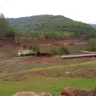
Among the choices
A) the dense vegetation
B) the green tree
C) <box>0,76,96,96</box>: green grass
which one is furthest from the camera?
the dense vegetation

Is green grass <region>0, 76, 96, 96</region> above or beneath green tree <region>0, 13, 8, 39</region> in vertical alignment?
beneath

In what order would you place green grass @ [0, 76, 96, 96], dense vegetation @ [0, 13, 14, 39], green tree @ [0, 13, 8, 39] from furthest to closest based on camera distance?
dense vegetation @ [0, 13, 14, 39]
green tree @ [0, 13, 8, 39]
green grass @ [0, 76, 96, 96]

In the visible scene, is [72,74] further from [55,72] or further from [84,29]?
[84,29]

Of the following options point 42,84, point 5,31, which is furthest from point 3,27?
point 42,84

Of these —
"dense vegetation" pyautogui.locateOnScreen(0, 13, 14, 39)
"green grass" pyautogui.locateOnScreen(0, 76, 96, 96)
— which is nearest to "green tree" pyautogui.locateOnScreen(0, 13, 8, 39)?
"dense vegetation" pyautogui.locateOnScreen(0, 13, 14, 39)

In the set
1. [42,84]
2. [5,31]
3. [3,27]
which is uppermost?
[3,27]

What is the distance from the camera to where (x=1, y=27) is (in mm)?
105375

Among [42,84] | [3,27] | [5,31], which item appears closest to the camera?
[42,84]

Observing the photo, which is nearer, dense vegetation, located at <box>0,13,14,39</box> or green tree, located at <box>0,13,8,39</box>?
green tree, located at <box>0,13,8,39</box>

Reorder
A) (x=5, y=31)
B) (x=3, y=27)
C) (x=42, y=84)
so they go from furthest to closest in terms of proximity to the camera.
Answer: (x=3, y=27) → (x=5, y=31) → (x=42, y=84)

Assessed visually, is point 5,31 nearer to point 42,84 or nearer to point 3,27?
point 3,27

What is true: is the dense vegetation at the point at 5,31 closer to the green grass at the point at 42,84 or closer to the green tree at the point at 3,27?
the green tree at the point at 3,27

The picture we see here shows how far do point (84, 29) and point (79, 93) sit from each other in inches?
4607

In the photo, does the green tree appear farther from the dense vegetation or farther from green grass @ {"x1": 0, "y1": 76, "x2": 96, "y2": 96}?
green grass @ {"x1": 0, "y1": 76, "x2": 96, "y2": 96}
